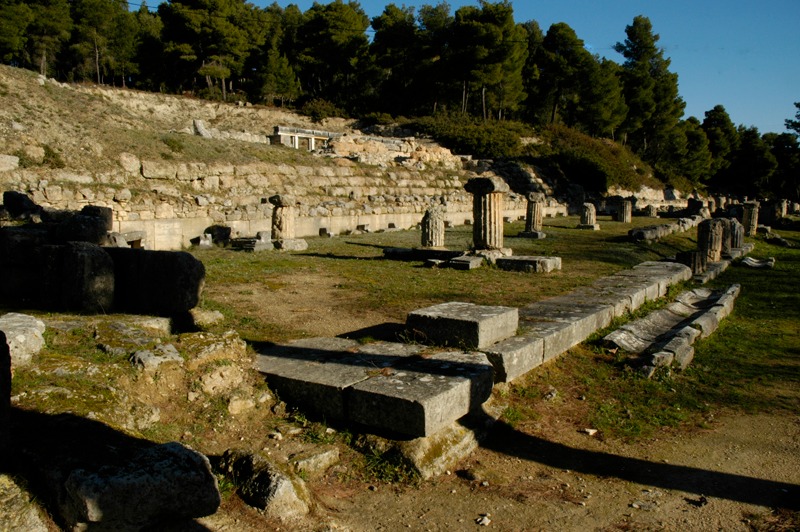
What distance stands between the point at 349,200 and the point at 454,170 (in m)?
11.7

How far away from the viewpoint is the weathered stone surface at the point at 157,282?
6.65 meters

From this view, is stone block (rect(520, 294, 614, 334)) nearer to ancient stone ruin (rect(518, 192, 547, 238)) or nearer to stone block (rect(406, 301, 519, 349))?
stone block (rect(406, 301, 519, 349))

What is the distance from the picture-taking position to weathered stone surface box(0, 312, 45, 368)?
4603mm

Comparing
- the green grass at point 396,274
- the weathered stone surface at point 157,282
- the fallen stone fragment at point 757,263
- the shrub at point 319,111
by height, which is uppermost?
the shrub at point 319,111

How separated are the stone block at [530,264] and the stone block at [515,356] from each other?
608cm

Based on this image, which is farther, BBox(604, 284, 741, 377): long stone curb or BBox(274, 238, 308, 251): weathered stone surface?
BBox(274, 238, 308, 251): weathered stone surface

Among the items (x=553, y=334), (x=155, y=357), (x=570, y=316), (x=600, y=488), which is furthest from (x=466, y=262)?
(x=600, y=488)

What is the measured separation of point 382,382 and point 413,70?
5237cm

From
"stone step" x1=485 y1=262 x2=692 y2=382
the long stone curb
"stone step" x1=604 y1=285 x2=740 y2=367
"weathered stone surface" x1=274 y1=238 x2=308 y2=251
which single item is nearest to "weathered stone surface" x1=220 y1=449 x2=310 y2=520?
"stone step" x1=485 y1=262 x2=692 y2=382

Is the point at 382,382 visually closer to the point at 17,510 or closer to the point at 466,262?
the point at 17,510

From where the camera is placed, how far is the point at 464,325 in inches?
240

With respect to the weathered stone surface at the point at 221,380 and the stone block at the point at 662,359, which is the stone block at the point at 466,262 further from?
the weathered stone surface at the point at 221,380

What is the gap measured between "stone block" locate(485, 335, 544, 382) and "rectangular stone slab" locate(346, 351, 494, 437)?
0.39 m

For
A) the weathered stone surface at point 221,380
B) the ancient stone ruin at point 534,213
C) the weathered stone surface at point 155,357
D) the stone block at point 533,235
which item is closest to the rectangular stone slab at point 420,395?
the weathered stone surface at point 221,380
